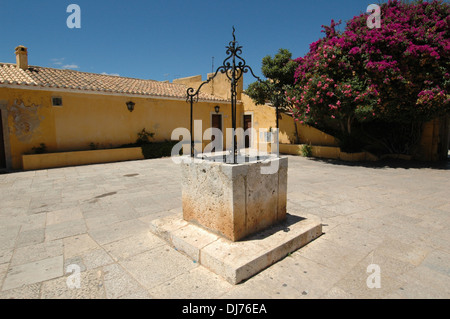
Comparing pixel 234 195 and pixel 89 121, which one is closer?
pixel 234 195

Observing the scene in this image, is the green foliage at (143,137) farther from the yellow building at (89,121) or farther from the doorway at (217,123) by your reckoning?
the doorway at (217,123)

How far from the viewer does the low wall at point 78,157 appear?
920 centimetres

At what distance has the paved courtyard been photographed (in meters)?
2.31

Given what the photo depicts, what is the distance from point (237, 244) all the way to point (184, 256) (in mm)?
634

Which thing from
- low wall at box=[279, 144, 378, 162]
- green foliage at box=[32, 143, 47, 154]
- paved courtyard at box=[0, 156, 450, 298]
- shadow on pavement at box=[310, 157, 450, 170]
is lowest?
paved courtyard at box=[0, 156, 450, 298]

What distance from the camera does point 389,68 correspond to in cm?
784

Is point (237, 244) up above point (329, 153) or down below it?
below

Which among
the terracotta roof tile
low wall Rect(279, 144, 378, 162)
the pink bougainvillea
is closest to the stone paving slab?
the terracotta roof tile

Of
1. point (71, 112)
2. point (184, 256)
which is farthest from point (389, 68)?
point (71, 112)

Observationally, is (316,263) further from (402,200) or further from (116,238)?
(402,200)

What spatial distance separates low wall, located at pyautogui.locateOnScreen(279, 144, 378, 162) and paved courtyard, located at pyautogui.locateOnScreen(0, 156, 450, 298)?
447 centimetres

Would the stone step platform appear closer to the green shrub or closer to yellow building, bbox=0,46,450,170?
yellow building, bbox=0,46,450,170

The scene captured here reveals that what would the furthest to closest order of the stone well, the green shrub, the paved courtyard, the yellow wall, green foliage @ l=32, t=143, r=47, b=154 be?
1. the green shrub
2. green foliage @ l=32, t=143, r=47, b=154
3. the yellow wall
4. the stone well
5. the paved courtyard

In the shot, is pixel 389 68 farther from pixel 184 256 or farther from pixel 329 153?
pixel 184 256
